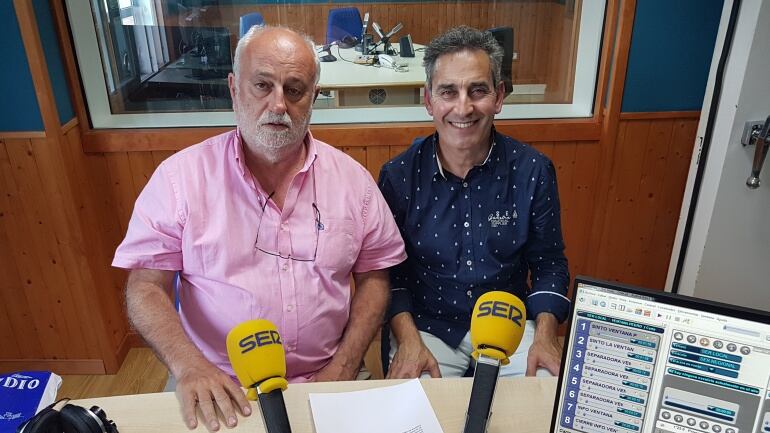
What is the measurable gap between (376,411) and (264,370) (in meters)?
0.31

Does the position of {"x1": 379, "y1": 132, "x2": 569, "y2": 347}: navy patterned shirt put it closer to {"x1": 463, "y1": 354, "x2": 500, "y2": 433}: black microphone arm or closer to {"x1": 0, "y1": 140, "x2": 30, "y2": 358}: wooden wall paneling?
{"x1": 463, "y1": 354, "x2": 500, "y2": 433}: black microphone arm

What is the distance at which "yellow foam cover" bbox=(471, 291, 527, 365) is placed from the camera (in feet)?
2.96

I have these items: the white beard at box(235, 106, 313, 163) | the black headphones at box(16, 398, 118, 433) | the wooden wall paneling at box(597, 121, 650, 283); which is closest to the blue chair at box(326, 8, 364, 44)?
the white beard at box(235, 106, 313, 163)

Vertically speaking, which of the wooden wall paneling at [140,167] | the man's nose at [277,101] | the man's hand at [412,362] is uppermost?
the man's nose at [277,101]

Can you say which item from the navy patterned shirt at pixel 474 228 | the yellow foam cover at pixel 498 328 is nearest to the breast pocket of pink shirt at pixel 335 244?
the navy patterned shirt at pixel 474 228

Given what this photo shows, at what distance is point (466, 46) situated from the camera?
153cm

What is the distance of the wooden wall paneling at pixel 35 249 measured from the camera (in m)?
2.15

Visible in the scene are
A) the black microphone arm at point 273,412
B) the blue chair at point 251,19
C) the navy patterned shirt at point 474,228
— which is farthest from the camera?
the blue chair at point 251,19

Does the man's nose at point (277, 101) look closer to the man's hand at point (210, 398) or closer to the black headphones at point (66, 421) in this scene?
the man's hand at point (210, 398)

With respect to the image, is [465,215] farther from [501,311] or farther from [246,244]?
[501,311]

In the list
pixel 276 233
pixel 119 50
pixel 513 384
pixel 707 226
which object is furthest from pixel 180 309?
pixel 707 226

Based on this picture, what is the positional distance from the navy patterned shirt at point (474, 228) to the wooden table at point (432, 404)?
0.48 metres

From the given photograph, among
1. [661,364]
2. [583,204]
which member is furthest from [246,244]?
[583,204]

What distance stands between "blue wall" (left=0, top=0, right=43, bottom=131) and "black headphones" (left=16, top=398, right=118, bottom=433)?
63.5 inches
